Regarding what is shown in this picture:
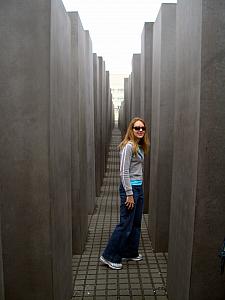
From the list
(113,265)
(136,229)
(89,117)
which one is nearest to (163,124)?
(136,229)

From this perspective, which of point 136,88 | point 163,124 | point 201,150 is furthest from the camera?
point 136,88

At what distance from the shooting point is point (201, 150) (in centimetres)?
298

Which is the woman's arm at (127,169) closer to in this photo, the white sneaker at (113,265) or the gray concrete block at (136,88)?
the white sneaker at (113,265)

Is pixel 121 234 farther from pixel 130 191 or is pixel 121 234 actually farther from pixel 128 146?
pixel 128 146

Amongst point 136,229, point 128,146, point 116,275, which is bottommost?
point 116,275

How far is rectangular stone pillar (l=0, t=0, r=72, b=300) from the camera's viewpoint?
122 inches

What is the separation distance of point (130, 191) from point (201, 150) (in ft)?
5.78

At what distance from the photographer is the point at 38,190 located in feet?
10.6

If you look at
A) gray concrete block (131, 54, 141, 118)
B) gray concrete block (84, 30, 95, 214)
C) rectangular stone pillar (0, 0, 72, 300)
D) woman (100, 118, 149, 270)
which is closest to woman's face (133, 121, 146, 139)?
woman (100, 118, 149, 270)

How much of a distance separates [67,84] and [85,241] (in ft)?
9.88

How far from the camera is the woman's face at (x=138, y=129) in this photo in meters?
4.61

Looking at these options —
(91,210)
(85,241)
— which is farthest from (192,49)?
(91,210)

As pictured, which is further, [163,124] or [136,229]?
[163,124]

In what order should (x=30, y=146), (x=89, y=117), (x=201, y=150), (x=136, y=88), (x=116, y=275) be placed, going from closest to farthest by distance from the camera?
(x=201, y=150) < (x=30, y=146) < (x=116, y=275) < (x=89, y=117) < (x=136, y=88)
